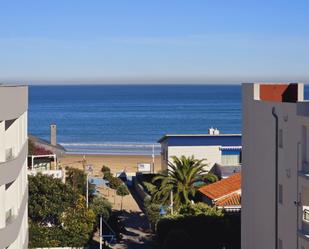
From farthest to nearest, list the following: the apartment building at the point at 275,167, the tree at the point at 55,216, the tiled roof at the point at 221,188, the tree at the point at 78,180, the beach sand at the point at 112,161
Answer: the beach sand at the point at 112,161, the tree at the point at 78,180, the tiled roof at the point at 221,188, the tree at the point at 55,216, the apartment building at the point at 275,167

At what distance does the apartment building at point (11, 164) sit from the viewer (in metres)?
21.7

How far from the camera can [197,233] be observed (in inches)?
1455

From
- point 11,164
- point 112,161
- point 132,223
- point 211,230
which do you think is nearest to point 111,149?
point 112,161

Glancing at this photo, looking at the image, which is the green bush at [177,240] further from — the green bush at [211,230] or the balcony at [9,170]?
the balcony at [9,170]

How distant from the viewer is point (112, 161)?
100688mm

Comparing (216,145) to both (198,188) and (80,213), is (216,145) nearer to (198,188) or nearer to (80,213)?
(198,188)

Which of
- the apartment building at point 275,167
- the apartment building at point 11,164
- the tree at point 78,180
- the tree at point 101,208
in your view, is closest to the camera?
the apartment building at point 11,164

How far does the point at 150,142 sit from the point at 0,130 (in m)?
110

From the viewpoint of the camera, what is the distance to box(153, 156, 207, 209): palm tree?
44.7 m

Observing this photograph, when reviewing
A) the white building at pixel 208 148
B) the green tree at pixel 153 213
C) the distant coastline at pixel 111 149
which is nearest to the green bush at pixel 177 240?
the green tree at pixel 153 213

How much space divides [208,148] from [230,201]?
57.6 ft

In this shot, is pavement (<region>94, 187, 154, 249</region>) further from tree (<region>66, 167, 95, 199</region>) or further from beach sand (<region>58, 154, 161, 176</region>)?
beach sand (<region>58, 154, 161, 176</region>)

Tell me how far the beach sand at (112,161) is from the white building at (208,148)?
23.8 m

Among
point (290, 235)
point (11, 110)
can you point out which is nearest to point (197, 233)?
point (290, 235)
